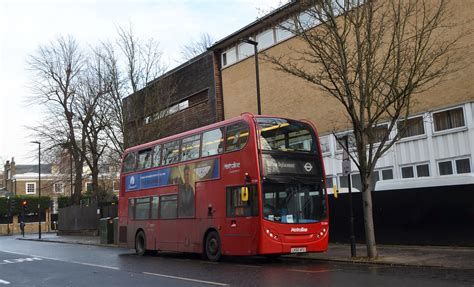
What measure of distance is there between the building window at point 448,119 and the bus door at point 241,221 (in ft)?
32.5

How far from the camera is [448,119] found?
761 inches

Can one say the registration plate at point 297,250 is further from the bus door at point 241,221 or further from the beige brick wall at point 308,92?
the beige brick wall at point 308,92

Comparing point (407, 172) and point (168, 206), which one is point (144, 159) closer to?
point (168, 206)

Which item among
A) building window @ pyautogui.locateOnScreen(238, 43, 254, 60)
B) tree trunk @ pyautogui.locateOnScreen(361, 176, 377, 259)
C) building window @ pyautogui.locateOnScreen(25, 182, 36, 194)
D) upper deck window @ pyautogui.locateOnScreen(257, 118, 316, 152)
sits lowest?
tree trunk @ pyautogui.locateOnScreen(361, 176, 377, 259)

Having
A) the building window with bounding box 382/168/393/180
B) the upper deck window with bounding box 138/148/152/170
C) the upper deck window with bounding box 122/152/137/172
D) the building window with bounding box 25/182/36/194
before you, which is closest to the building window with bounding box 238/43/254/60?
the upper deck window with bounding box 122/152/137/172

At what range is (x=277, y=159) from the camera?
555 inches

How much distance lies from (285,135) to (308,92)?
1111 centimetres

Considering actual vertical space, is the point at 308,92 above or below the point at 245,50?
below

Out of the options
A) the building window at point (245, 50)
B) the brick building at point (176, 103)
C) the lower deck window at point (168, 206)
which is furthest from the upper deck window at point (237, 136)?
the building window at point (245, 50)

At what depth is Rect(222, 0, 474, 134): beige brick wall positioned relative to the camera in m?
18.5

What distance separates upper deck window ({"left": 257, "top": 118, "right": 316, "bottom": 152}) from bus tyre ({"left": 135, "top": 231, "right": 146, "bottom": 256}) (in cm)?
820

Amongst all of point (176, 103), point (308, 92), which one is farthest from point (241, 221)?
point (176, 103)

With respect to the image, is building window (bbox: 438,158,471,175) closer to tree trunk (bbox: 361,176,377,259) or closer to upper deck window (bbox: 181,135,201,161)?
tree trunk (bbox: 361,176,377,259)

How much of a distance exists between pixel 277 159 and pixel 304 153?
3.58 feet
